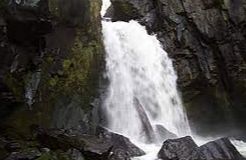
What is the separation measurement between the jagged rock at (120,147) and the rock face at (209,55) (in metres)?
6.23

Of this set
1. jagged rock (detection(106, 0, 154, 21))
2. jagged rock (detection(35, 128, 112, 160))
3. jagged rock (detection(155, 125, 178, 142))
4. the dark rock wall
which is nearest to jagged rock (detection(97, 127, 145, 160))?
jagged rock (detection(35, 128, 112, 160))

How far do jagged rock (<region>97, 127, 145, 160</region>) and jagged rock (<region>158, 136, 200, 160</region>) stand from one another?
3.11ft

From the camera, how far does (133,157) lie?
14219mm

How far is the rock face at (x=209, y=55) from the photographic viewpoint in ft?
68.6

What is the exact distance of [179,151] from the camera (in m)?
14.1

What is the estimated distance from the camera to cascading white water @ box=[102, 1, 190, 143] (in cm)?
1789

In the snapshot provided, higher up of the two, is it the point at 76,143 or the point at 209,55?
the point at 209,55

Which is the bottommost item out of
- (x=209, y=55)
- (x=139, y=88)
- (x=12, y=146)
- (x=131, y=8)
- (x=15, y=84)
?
(x=12, y=146)

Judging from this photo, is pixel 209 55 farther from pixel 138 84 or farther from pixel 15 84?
pixel 15 84

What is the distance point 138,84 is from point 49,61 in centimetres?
594

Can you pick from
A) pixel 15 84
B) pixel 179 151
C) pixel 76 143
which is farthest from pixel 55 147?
pixel 179 151

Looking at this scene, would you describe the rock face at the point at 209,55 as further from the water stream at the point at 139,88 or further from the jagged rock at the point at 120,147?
the jagged rock at the point at 120,147

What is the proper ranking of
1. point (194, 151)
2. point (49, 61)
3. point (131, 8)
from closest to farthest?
point (194, 151) < point (49, 61) < point (131, 8)

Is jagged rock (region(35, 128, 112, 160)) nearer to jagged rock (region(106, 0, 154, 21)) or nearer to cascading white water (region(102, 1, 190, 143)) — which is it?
cascading white water (region(102, 1, 190, 143))
